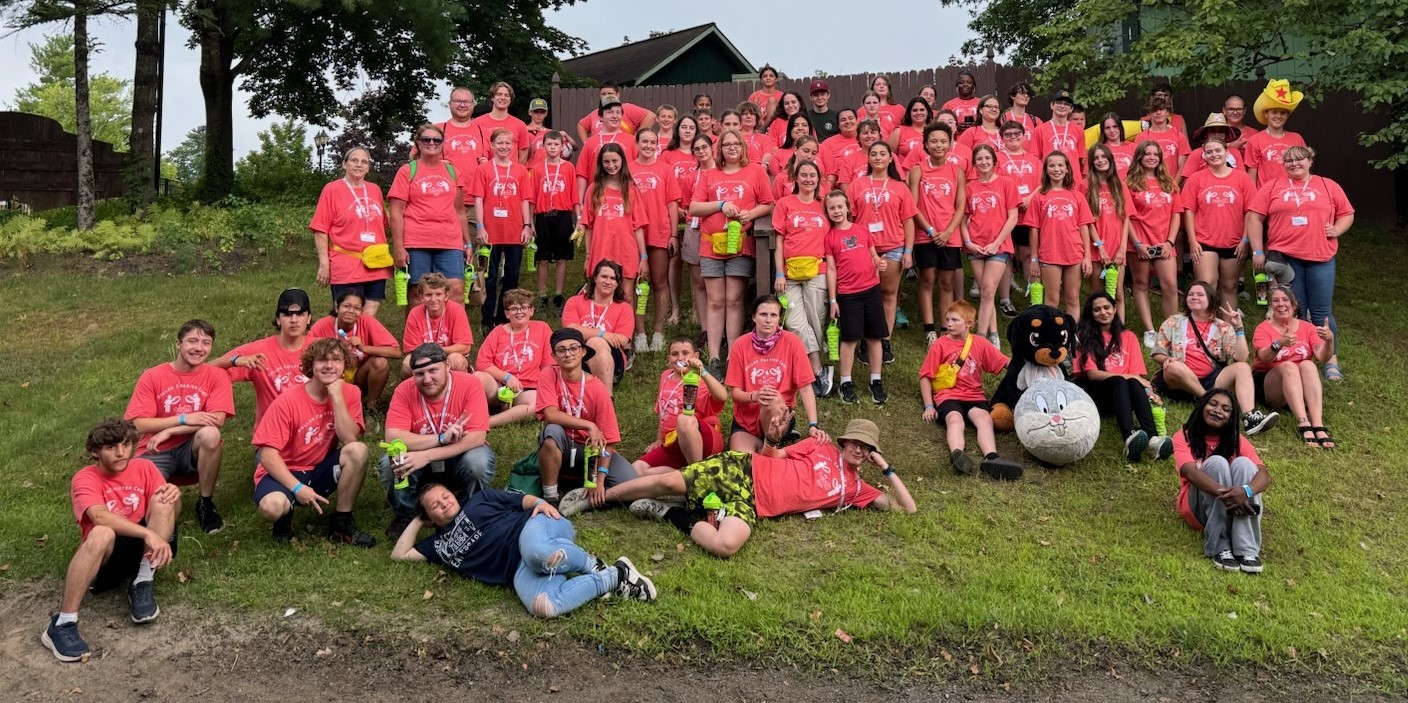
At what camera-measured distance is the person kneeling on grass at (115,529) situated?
4.83m

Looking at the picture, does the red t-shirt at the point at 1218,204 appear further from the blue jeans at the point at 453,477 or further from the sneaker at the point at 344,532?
the sneaker at the point at 344,532

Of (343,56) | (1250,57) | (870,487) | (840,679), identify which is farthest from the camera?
(343,56)

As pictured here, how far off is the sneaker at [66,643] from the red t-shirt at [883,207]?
6.31 m

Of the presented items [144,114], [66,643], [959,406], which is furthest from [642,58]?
[66,643]

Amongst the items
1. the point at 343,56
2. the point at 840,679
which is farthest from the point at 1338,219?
the point at 343,56

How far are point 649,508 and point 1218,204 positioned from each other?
20.6 feet

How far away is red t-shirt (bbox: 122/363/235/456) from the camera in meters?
6.04

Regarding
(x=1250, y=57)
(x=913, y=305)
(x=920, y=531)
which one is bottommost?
(x=920, y=531)

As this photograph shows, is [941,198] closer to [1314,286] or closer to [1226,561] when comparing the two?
[1314,286]

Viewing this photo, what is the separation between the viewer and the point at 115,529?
16.5 ft

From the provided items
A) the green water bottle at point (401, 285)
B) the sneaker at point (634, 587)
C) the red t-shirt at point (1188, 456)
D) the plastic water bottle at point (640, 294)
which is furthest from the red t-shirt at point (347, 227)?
the red t-shirt at point (1188, 456)

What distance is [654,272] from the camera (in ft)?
30.3

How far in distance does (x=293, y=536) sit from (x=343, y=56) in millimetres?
15616

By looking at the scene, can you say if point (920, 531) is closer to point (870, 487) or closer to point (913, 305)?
point (870, 487)
